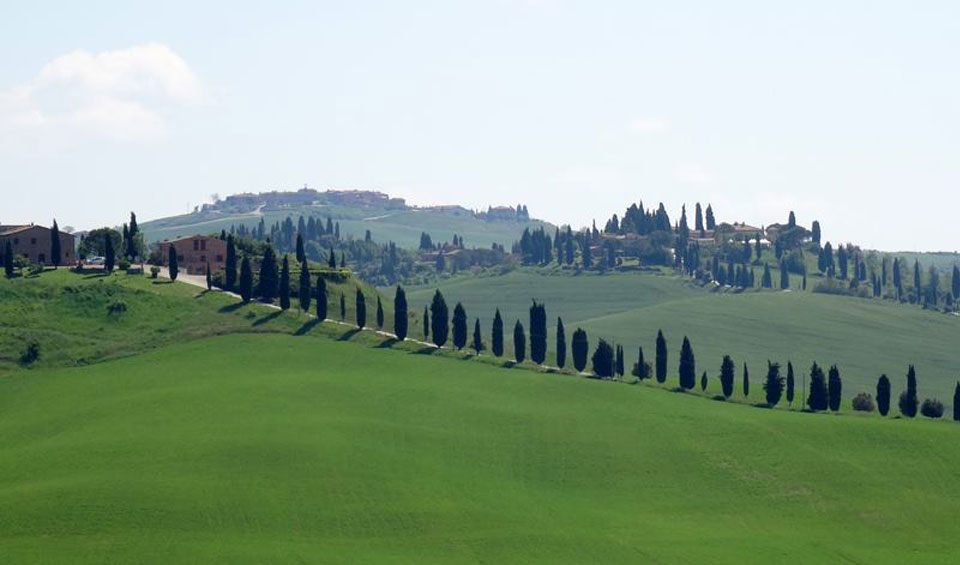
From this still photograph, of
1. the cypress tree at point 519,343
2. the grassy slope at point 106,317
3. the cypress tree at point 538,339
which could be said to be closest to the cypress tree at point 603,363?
the cypress tree at point 538,339

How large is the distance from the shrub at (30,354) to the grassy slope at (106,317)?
1.91 feet

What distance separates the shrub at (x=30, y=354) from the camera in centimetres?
13730

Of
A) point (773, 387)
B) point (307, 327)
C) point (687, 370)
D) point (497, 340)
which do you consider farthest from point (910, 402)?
point (307, 327)

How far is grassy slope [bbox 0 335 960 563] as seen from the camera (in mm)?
97000

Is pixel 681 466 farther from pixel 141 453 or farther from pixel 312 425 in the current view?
pixel 141 453

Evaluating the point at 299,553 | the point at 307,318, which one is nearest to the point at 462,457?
the point at 299,553

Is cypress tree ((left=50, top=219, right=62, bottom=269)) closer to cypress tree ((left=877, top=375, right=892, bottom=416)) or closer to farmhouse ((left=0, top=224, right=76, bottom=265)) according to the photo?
farmhouse ((left=0, top=224, right=76, bottom=265))

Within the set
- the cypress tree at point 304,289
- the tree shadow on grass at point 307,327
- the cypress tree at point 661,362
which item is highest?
the cypress tree at point 304,289

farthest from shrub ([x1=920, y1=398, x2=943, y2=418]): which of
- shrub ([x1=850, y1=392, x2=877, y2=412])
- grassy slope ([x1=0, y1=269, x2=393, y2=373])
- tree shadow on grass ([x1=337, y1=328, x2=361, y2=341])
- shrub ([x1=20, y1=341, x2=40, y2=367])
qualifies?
shrub ([x1=20, y1=341, x2=40, y2=367])

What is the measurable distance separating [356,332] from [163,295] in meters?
24.2

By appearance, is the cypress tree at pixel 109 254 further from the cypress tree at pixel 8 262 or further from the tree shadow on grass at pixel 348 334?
the tree shadow on grass at pixel 348 334

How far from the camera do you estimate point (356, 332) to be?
159500mm

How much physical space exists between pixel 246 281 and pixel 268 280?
327 centimetres

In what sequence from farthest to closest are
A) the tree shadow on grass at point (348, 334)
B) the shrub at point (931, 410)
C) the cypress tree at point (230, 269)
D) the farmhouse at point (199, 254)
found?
the farmhouse at point (199, 254) < the cypress tree at point (230, 269) < the tree shadow on grass at point (348, 334) < the shrub at point (931, 410)
